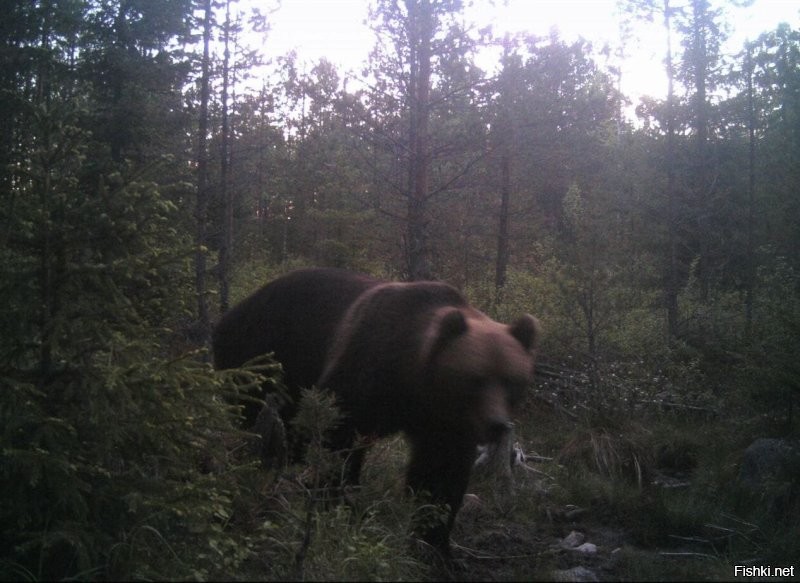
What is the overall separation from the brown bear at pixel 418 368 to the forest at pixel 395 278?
49 centimetres

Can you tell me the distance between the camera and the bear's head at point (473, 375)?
397cm

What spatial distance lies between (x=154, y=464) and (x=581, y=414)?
633 centimetres

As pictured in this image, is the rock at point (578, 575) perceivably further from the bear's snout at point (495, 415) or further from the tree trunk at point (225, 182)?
the tree trunk at point (225, 182)

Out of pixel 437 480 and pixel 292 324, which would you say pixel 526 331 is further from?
pixel 292 324

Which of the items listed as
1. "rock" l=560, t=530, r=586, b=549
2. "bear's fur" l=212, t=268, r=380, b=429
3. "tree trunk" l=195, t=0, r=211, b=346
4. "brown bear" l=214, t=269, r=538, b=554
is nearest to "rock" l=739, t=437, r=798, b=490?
"rock" l=560, t=530, r=586, b=549

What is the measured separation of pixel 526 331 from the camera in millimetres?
4488

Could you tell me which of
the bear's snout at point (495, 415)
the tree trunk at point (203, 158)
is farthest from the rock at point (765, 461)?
the tree trunk at point (203, 158)

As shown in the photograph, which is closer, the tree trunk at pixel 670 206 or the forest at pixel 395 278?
the forest at pixel 395 278

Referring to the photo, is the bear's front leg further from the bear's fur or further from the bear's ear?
the bear's fur

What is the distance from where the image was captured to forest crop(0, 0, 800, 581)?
3738mm

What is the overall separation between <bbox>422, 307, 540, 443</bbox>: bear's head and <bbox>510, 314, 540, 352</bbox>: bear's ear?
0.44ft

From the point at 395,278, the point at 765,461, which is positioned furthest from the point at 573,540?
the point at 395,278

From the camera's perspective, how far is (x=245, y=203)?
73.2ft

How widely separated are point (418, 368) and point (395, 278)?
12.2 m
